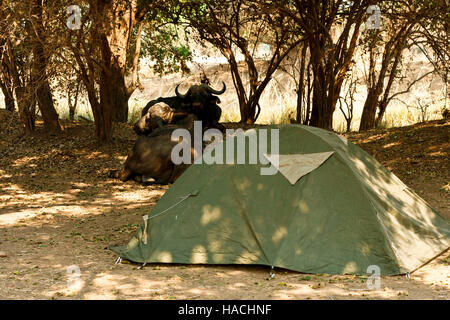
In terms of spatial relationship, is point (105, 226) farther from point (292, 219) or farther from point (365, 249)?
point (365, 249)

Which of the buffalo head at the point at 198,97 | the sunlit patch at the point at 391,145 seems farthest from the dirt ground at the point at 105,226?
the buffalo head at the point at 198,97

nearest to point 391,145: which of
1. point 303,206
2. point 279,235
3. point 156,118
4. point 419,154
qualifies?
point 419,154

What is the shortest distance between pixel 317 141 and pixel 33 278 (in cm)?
317

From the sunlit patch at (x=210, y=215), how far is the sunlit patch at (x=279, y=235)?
2.01 feet

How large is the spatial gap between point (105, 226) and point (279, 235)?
2.94 metres

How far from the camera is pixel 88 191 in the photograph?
10.8 metres

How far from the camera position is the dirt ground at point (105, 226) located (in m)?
5.70

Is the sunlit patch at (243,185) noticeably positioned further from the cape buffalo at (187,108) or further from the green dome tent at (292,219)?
the cape buffalo at (187,108)

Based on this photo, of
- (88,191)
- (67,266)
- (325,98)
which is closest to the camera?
(67,266)

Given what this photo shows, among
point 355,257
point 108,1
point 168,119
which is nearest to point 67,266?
point 355,257

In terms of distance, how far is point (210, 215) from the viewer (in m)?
6.66

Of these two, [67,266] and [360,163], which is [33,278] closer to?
[67,266]

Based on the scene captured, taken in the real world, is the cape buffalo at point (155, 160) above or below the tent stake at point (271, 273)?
above

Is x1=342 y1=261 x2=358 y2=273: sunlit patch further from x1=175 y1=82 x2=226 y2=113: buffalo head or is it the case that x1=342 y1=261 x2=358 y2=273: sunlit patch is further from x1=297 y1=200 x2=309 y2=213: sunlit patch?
x1=175 y1=82 x2=226 y2=113: buffalo head
